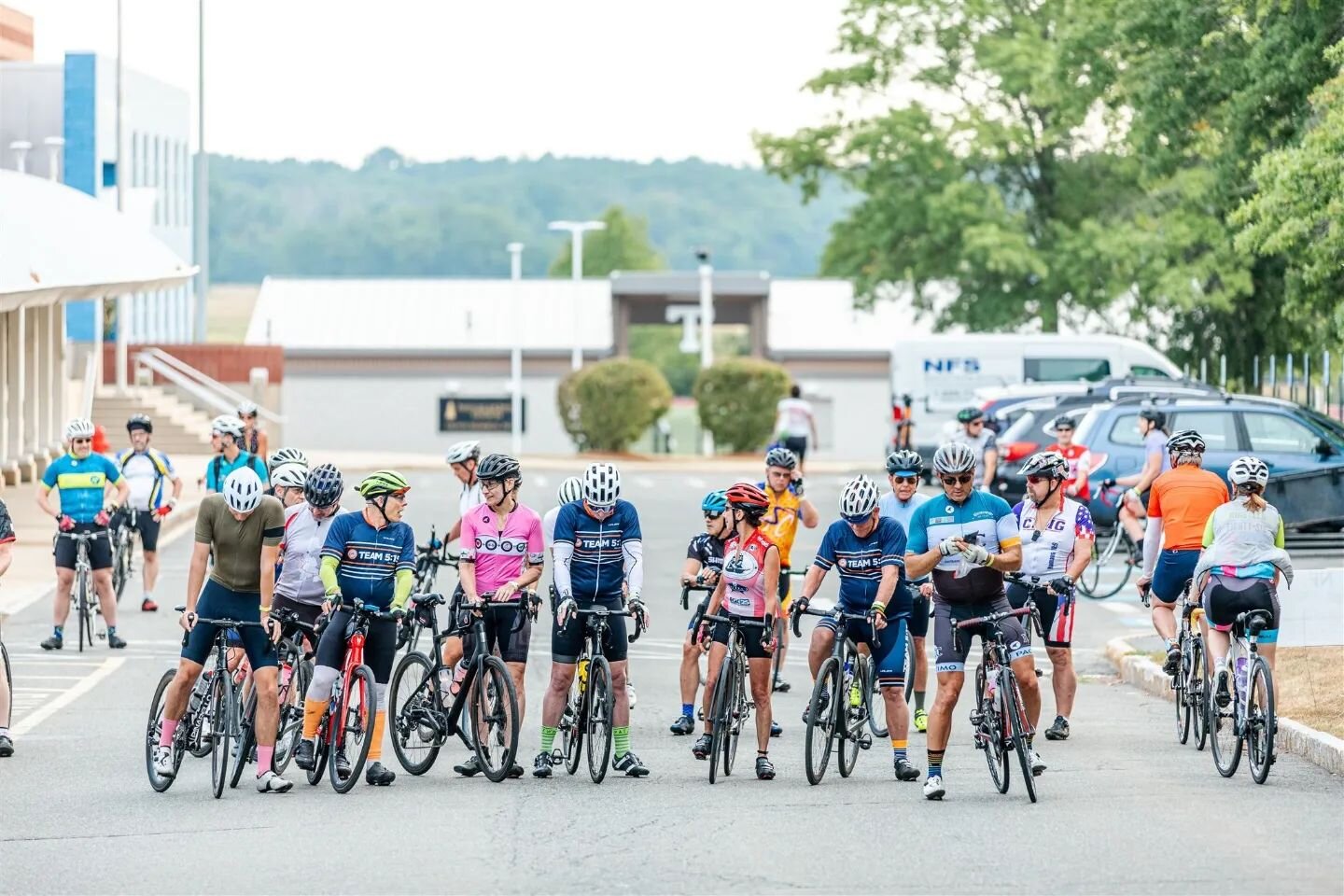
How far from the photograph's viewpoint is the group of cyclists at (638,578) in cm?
1206

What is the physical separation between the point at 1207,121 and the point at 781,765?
63.9ft

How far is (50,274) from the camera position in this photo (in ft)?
100

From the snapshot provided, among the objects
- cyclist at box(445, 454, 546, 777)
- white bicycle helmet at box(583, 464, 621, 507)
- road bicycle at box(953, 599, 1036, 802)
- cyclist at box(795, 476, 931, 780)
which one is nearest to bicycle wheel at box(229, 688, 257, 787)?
cyclist at box(445, 454, 546, 777)

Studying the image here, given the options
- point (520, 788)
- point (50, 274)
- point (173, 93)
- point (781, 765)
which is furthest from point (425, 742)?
point (173, 93)

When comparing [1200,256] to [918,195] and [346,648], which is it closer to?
[918,195]

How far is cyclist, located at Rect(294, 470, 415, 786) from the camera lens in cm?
1209

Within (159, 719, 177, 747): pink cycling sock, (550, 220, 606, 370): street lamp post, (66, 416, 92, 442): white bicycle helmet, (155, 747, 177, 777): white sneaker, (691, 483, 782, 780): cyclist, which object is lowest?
(155, 747, 177, 777): white sneaker

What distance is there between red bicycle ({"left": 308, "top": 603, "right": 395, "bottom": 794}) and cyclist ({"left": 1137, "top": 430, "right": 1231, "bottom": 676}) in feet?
18.1

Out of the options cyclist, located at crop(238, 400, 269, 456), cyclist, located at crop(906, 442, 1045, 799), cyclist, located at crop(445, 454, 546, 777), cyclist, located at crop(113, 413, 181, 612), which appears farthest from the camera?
cyclist, located at crop(238, 400, 269, 456)

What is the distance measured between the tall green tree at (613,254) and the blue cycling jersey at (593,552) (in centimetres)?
12953

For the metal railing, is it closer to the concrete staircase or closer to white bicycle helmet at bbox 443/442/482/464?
the concrete staircase

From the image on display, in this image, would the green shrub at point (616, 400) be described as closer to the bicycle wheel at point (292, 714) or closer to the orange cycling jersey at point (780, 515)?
the orange cycling jersey at point (780, 515)

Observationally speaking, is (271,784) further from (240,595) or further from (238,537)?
(238,537)

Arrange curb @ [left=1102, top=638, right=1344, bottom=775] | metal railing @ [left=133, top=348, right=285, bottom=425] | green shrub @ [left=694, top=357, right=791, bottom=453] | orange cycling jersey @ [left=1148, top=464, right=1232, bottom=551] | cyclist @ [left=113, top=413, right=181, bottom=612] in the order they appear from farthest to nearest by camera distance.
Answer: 1. green shrub @ [left=694, top=357, right=791, bottom=453]
2. metal railing @ [left=133, top=348, right=285, bottom=425]
3. cyclist @ [left=113, top=413, right=181, bottom=612]
4. orange cycling jersey @ [left=1148, top=464, right=1232, bottom=551]
5. curb @ [left=1102, top=638, right=1344, bottom=775]
